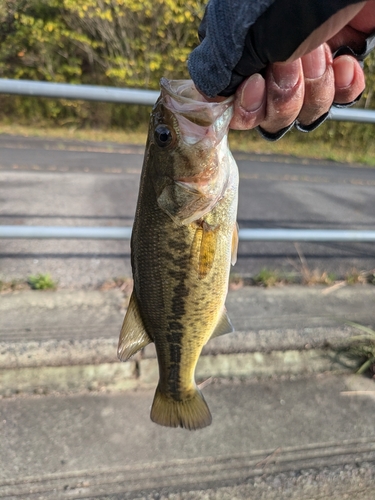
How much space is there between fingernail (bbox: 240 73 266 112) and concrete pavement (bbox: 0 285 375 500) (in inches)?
70.8

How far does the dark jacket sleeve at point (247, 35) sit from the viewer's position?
37.5 inches

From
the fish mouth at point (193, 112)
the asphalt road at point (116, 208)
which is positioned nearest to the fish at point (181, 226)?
the fish mouth at point (193, 112)

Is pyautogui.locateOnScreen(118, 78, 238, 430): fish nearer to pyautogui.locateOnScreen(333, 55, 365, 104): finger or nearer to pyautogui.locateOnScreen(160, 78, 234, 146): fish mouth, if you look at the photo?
pyautogui.locateOnScreen(160, 78, 234, 146): fish mouth

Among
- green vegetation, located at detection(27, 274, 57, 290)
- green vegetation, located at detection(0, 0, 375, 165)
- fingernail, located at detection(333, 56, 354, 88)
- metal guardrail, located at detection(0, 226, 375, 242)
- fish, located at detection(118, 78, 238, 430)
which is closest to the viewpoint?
fingernail, located at detection(333, 56, 354, 88)

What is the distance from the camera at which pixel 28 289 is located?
3.22m

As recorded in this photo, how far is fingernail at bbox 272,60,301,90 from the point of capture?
46.6 inches

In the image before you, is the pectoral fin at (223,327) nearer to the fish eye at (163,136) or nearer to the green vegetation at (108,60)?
the fish eye at (163,136)

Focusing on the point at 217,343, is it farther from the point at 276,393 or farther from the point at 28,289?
the point at 28,289

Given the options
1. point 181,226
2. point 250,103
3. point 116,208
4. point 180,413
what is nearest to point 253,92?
point 250,103

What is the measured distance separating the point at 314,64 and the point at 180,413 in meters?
1.42

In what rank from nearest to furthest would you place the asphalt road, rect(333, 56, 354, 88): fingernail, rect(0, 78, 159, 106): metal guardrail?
rect(333, 56, 354, 88): fingernail → rect(0, 78, 159, 106): metal guardrail → the asphalt road

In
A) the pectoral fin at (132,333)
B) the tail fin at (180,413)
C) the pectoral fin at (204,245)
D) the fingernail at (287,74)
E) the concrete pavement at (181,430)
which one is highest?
the fingernail at (287,74)

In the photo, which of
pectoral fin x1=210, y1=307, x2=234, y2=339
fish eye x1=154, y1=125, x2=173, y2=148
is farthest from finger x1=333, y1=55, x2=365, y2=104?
pectoral fin x1=210, y1=307, x2=234, y2=339

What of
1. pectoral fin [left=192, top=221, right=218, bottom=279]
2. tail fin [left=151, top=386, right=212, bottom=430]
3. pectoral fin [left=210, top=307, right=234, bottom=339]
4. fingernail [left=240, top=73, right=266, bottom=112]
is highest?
fingernail [left=240, top=73, right=266, bottom=112]
